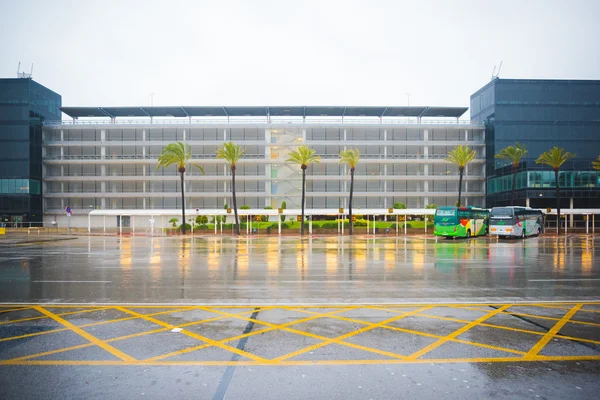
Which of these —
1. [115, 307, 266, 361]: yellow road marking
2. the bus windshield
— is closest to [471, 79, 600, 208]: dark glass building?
the bus windshield

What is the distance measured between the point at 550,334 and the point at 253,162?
63.0 m

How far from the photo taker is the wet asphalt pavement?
5.14 meters

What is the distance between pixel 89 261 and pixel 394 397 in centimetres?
1914

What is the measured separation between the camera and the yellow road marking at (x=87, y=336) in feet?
20.3

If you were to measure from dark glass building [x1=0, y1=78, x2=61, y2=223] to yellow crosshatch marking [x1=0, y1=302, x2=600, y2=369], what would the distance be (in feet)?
223

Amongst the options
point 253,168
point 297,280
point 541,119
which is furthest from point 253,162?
point 297,280

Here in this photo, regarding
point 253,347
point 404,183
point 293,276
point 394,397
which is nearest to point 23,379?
point 253,347

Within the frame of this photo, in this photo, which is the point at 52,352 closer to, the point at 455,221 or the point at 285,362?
the point at 285,362

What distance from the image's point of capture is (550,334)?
723 cm

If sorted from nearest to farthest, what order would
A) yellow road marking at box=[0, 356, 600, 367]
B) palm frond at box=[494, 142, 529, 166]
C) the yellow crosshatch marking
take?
yellow road marking at box=[0, 356, 600, 367], the yellow crosshatch marking, palm frond at box=[494, 142, 529, 166]

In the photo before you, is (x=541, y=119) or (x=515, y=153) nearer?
(x=515, y=153)

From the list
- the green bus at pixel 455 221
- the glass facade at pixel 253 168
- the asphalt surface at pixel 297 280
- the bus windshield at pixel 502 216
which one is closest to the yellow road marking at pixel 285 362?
the asphalt surface at pixel 297 280

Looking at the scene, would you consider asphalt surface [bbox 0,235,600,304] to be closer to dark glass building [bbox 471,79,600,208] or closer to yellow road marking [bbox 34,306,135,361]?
yellow road marking [bbox 34,306,135,361]

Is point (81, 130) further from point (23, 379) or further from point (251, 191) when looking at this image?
point (23, 379)
